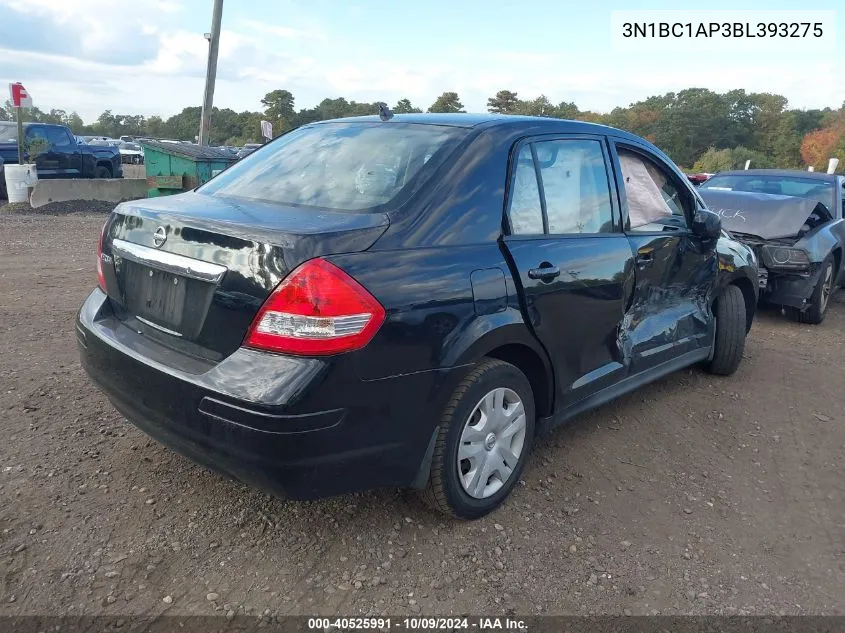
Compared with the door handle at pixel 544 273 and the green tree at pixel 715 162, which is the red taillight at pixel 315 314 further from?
the green tree at pixel 715 162

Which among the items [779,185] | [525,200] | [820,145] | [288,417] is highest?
[820,145]

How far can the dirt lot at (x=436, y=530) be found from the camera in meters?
2.46

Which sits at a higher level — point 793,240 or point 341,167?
point 341,167

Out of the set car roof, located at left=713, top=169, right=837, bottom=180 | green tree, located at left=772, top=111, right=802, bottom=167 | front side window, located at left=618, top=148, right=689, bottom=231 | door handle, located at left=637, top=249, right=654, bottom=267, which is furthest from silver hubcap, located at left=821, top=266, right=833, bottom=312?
green tree, located at left=772, top=111, right=802, bottom=167

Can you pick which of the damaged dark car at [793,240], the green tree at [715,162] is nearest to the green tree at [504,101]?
the green tree at [715,162]

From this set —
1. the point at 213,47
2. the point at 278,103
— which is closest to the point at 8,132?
the point at 213,47

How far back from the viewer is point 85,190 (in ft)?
46.8

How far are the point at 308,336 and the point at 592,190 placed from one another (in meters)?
1.90

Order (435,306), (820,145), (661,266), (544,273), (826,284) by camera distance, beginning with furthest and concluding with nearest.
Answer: (820,145) < (826,284) < (661,266) < (544,273) < (435,306)

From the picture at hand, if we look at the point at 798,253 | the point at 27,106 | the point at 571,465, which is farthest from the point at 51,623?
the point at 27,106

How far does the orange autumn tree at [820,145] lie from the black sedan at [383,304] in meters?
61.7

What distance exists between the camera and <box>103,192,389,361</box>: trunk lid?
7.65ft

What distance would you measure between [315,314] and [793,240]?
6.04 m

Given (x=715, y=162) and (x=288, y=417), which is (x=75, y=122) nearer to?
(x=715, y=162)
